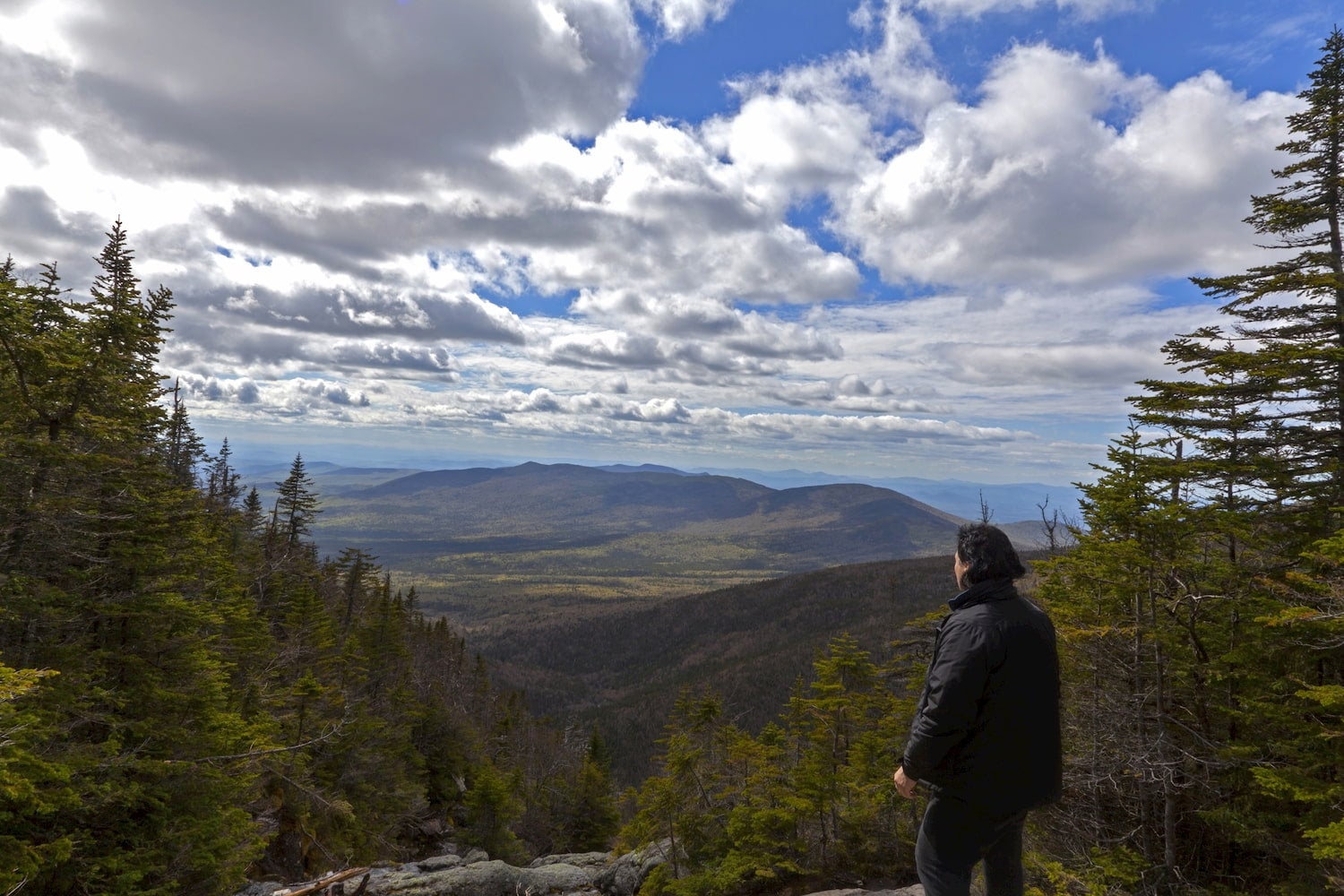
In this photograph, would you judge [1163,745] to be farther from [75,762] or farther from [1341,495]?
[75,762]

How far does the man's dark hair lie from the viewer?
4.33 m

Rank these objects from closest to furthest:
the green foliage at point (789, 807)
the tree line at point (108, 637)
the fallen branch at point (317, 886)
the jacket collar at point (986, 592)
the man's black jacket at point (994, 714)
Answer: the man's black jacket at point (994, 714) < the jacket collar at point (986, 592) < the fallen branch at point (317, 886) < the tree line at point (108, 637) < the green foliage at point (789, 807)

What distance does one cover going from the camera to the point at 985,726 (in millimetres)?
4102

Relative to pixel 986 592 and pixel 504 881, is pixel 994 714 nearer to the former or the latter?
pixel 986 592

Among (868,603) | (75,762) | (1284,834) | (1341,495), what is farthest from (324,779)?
(868,603)

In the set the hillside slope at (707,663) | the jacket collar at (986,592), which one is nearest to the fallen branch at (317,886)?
the jacket collar at (986,592)

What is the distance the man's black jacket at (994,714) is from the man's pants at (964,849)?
0.19 metres

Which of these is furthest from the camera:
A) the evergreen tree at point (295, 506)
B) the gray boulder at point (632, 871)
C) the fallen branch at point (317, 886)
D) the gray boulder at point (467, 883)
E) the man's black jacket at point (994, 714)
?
the evergreen tree at point (295, 506)

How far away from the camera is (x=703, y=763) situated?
20.2 m

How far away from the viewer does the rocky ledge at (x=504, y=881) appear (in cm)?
1352

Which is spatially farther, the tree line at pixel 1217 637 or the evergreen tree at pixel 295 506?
the evergreen tree at pixel 295 506

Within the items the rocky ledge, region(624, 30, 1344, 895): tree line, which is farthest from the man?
the rocky ledge

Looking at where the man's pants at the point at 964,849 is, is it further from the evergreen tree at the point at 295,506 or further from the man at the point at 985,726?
the evergreen tree at the point at 295,506

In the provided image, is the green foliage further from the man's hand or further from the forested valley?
the man's hand
